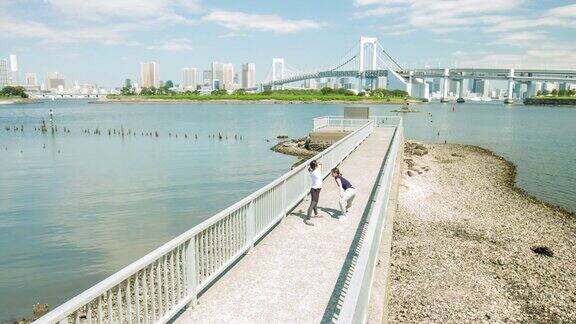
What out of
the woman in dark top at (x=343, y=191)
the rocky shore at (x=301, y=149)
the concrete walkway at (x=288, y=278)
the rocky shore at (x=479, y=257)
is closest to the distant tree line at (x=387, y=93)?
the rocky shore at (x=301, y=149)

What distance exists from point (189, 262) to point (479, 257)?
9633 millimetres

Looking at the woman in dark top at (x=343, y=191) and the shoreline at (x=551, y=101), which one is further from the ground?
the shoreline at (x=551, y=101)

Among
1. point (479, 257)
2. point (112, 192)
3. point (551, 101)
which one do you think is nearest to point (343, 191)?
point (479, 257)

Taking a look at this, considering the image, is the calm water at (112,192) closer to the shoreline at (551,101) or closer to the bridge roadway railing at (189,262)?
the bridge roadway railing at (189,262)

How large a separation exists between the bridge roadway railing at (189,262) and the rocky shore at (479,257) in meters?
3.32

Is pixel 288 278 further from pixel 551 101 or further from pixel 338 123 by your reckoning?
pixel 551 101

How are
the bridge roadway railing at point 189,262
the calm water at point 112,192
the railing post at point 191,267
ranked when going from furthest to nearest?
1. the calm water at point 112,192
2. the railing post at point 191,267
3. the bridge roadway railing at point 189,262

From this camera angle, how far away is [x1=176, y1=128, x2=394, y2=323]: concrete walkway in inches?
256

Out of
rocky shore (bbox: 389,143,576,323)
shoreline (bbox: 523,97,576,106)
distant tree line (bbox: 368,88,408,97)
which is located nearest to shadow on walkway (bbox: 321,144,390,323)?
rocky shore (bbox: 389,143,576,323)

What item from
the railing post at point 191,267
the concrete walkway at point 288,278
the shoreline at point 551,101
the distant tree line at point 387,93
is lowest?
the concrete walkway at point 288,278

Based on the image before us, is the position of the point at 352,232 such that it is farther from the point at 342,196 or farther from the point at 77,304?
the point at 77,304

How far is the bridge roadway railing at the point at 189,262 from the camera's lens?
489cm

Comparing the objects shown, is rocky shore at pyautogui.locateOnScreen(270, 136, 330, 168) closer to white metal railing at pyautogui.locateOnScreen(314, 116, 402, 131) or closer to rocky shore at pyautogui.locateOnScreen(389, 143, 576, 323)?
white metal railing at pyautogui.locateOnScreen(314, 116, 402, 131)

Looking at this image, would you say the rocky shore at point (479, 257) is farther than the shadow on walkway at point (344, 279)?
Yes
